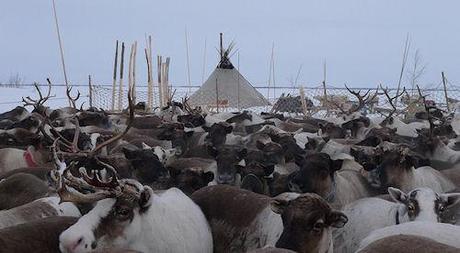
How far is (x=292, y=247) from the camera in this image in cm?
383

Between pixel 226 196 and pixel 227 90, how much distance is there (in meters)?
14.6

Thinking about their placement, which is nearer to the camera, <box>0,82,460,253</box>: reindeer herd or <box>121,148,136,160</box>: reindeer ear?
<box>0,82,460,253</box>: reindeer herd

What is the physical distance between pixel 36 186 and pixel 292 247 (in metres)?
2.89

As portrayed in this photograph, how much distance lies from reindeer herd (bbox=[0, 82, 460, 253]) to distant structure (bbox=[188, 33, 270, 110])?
9.41 m

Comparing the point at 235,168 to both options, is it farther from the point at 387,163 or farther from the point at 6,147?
the point at 6,147

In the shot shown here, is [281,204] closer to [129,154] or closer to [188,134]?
[129,154]

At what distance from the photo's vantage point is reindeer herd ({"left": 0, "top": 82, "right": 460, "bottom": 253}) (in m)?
3.93

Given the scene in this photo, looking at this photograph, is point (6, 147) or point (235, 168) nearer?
point (235, 168)

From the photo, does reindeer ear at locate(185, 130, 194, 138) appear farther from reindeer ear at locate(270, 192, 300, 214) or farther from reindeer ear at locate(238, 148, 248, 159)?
reindeer ear at locate(270, 192, 300, 214)

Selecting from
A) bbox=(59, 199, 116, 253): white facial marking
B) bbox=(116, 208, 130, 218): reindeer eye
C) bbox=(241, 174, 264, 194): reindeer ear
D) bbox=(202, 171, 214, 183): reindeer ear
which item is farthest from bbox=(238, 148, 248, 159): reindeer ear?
bbox=(59, 199, 116, 253): white facial marking

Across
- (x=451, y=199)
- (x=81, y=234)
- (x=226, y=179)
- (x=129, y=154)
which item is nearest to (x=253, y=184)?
(x=226, y=179)

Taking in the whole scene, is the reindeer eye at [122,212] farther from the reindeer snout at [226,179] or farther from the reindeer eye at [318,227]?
the reindeer snout at [226,179]

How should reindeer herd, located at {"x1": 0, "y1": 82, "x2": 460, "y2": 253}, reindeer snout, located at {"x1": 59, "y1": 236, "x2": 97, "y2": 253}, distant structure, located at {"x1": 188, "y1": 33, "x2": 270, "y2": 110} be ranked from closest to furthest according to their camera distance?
reindeer snout, located at {"x1": 59, "y1": 236, "x2": 97, "y2": 253}
reindeer herd, located at {"x1": 0, "y1": 82, "x2": 460, "y2": 253}
distant structure, located at {"x1": 188, "y1": 33, "x2": 270, "y2": 110}

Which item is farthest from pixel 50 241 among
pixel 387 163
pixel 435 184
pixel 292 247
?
pixel 435 184
